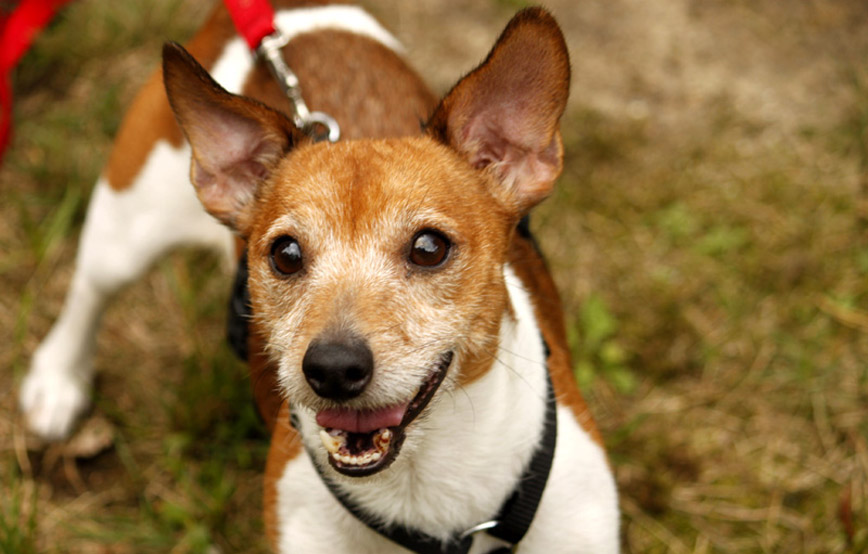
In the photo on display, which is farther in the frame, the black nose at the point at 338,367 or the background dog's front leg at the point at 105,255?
the background dog's front leg at the point at 105,255

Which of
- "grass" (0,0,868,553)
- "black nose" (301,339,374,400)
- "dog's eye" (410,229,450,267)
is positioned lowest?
"grass" (0,0,868,553)

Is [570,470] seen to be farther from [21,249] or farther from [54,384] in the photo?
[21,249]

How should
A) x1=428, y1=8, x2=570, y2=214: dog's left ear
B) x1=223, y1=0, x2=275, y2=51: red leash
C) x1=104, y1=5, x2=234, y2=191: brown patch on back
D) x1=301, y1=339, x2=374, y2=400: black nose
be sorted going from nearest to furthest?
x1=301, y1=339, x2=374, y2=400: black nose, x1=428, y1=8, x2=570, y2=214: dog's left ear, x1=223, y1=0, x2=275, y2=51: red leash, x1=104, y1=5, x2=234, y2=191: brown patch on back

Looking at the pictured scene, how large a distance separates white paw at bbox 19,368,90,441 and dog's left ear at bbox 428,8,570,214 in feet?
8.65

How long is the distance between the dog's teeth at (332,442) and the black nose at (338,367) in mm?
188

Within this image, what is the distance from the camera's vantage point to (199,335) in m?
4.76

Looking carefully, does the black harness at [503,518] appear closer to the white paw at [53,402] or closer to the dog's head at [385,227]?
the dog's head at [385,227]

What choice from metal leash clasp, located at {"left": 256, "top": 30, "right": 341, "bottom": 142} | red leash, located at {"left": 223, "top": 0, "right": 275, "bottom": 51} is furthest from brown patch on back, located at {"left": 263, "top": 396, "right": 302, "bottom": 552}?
red leash, located at {"left": 223, "top": 0, "right": 275, "bottom": 51}

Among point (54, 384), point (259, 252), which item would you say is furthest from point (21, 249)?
point (259, 252)

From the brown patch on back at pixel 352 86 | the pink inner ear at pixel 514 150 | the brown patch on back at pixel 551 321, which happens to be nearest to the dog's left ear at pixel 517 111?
the pink inner ear at pixel 514 150

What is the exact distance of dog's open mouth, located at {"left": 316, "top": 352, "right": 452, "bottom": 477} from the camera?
7.72ft

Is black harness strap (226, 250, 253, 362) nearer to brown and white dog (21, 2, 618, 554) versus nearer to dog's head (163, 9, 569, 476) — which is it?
brown and white dog (21, 2, 618, 554)

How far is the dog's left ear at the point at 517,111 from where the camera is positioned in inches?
96.9

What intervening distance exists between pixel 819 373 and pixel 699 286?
2.53ft
